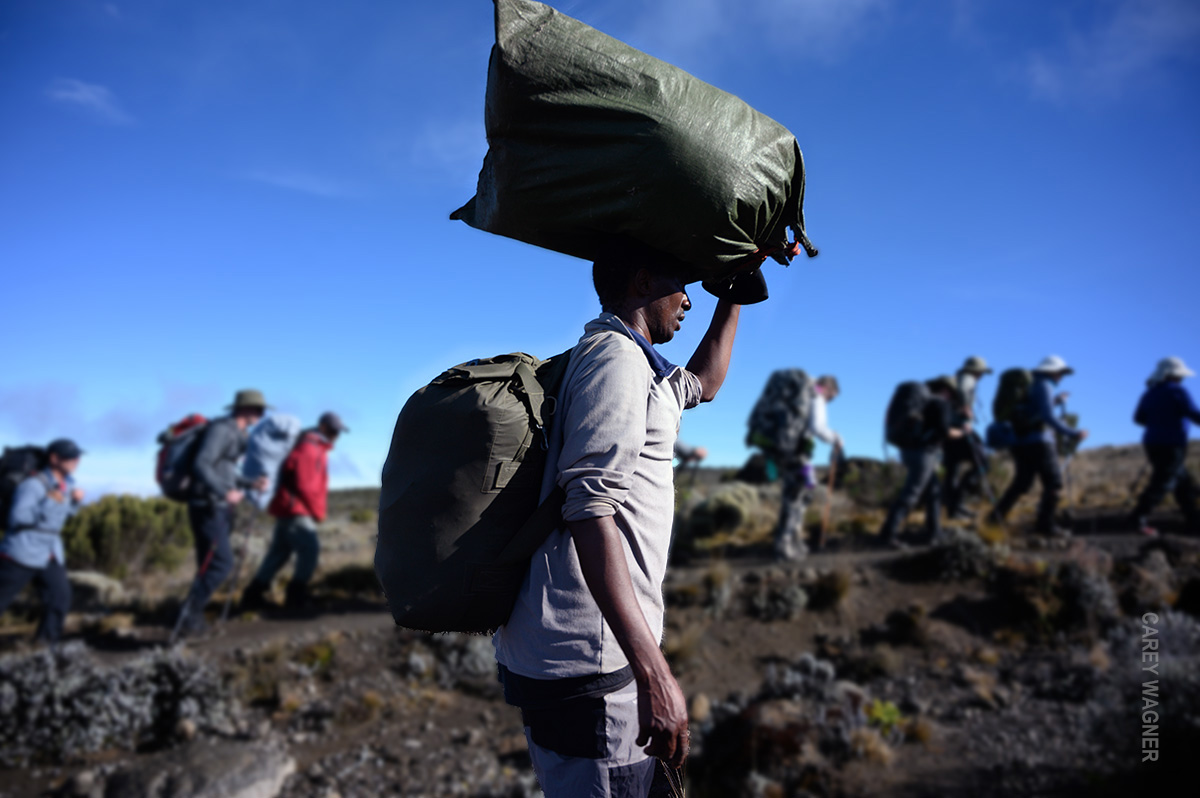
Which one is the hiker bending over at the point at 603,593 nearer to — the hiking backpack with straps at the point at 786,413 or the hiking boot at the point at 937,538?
the hiking backpack with straps at the point at 786,413

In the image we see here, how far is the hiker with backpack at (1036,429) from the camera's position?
35.8 ft

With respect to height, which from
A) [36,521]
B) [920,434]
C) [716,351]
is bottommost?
[36,521]

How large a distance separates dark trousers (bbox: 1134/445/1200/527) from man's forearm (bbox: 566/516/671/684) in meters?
11.9

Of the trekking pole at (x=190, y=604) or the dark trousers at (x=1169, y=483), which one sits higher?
the dark trousers at (x=1169, y=483)

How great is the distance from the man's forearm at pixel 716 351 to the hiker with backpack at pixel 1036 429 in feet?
33.4

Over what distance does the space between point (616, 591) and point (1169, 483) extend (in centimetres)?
1238

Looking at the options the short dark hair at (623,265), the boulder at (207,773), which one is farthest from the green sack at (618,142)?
the boulder at (207,773)

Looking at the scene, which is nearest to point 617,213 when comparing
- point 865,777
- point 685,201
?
point 685,201

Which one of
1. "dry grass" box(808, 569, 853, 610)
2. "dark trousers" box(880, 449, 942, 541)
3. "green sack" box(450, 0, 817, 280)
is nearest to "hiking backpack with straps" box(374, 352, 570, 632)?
"green sack" box(450, 0, 817, 280)

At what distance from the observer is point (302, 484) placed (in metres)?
9.30

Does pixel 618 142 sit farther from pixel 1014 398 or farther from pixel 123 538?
pixel 123 538

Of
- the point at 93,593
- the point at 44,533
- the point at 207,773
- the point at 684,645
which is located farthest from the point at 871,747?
the point at 93,593

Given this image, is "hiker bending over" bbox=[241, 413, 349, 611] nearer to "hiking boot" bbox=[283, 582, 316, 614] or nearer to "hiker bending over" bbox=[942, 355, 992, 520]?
"hiking boot" bbox=[283, 582, 316, 614]

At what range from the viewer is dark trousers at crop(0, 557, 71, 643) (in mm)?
7684
